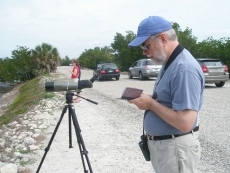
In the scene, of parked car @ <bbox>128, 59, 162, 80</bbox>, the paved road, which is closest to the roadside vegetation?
parked car @ <bbox>128, 59, 162, 80</bbox>

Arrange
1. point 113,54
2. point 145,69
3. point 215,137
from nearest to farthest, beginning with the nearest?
point 215,137
point 145,69
point 113,54

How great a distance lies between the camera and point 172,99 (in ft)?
6.83

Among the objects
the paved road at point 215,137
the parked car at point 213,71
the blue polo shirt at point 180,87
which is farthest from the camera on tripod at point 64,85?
the parked car at point 213,71

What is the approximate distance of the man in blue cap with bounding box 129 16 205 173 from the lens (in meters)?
1.97

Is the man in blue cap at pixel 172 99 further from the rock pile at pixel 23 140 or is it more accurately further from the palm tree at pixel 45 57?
the palm tree at pixel 45 57

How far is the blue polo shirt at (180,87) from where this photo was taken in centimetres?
195

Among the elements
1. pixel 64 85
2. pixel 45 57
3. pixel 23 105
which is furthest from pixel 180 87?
pixel 45 57

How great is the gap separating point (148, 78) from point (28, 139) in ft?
Result: 54.0

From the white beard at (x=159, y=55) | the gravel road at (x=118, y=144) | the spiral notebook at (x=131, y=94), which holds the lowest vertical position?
the gravel road at (x=118, y=144)

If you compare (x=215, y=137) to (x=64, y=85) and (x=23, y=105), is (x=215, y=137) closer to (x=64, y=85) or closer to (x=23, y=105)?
(x=64, y=85)

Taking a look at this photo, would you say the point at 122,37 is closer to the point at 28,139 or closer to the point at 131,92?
the point at 28,139

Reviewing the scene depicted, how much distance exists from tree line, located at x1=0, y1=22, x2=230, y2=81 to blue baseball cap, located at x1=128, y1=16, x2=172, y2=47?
742 inches

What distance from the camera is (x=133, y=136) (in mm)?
6090

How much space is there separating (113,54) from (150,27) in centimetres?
3565
